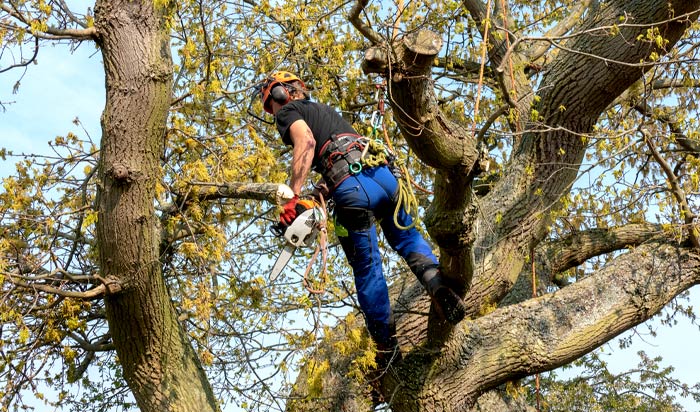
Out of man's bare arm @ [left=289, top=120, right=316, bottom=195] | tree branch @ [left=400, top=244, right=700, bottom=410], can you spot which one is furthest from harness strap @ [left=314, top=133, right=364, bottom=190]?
tree branch @ [left=400, top=244, right=700, bottom=410]

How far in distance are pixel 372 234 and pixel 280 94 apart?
114 centimetres

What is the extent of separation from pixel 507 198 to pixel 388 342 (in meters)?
1.88

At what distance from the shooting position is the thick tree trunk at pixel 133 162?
15.6 ft

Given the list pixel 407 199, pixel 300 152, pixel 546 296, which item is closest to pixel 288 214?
pixel 300 152

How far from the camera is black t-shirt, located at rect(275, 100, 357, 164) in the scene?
5.18m

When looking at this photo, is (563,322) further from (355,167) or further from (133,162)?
(133,162)

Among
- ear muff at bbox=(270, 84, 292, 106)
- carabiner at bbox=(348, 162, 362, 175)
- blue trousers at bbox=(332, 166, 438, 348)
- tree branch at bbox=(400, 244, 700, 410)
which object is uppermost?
ear muff at bbox=(270, 84, 292, 106)

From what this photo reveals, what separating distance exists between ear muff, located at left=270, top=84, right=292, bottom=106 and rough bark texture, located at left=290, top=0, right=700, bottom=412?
1.45 metres

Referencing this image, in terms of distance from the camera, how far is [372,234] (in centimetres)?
520

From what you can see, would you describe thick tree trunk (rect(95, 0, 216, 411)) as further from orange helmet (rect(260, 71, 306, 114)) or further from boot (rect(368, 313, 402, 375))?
boot (rect(368, 313, 402, 375))

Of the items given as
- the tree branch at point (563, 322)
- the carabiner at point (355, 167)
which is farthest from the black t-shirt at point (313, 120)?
the tree branch at point (563, 322)

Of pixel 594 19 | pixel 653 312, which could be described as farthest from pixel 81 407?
pixel 594 19

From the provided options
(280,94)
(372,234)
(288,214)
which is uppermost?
(280,94)

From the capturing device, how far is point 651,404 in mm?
9625
